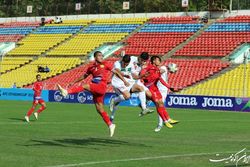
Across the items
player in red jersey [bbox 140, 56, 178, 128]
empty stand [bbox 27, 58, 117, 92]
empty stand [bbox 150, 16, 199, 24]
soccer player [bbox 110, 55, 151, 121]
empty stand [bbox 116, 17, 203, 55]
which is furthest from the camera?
empty stand [bbox 150, 16, 199, 24]

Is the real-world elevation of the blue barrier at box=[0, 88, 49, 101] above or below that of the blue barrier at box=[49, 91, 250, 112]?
below

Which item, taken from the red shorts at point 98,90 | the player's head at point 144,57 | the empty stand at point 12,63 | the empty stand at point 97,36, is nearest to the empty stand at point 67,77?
the empty stand at point 97,36

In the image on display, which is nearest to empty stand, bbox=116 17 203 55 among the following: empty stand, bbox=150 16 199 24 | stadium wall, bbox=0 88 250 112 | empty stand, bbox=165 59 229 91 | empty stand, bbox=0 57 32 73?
empty stand, bbox=150 16 199 24

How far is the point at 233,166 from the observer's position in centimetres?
1150

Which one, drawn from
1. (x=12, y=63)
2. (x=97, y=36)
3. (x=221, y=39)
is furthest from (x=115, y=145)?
(x=12, y=63)

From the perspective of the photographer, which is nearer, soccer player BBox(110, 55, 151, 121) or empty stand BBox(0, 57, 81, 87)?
soccer player BBox(110, 55, 151, 121)

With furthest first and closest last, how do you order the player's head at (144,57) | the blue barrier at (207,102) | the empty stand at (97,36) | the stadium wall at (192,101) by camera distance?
the empty stand at (97,36) → the stadium wall at (192,101) → the blue barrier at (207,102) → the player's head at (144,57)

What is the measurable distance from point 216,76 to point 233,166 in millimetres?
36976

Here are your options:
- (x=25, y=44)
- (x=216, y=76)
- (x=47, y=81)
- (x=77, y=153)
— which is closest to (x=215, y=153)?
(x=77, y=153)

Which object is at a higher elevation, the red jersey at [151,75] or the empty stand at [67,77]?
the red jersey at [151,75]

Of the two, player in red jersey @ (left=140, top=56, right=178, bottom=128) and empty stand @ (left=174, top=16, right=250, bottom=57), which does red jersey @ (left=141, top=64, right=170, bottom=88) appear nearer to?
player in red jersey @ (left=140, top=56, right=178, bottom=128)

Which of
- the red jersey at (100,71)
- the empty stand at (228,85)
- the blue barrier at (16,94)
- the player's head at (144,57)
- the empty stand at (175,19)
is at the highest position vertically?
the empty stand at (175,19)

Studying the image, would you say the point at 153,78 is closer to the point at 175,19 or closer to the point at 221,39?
the point at 221,39

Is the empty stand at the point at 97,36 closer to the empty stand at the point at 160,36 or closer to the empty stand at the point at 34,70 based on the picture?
the empty stand at the point at 34,70
